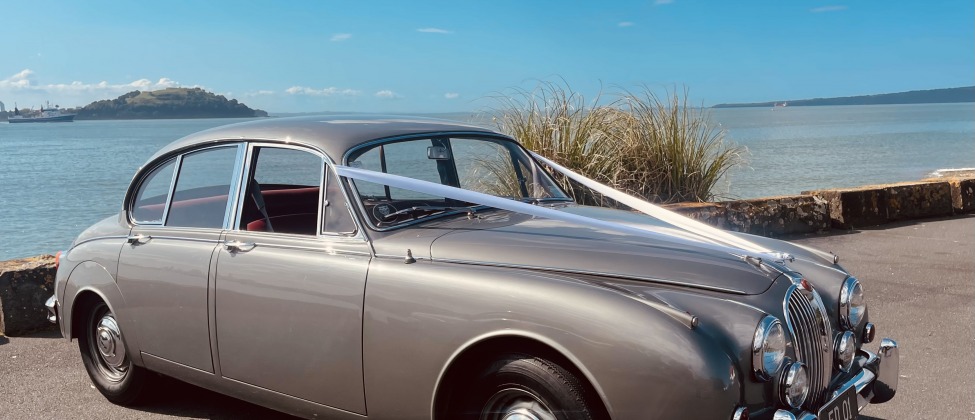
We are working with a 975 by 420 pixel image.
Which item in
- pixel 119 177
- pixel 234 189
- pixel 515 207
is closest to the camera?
pixel 515 207

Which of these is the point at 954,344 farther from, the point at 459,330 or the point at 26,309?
the point at 26,309

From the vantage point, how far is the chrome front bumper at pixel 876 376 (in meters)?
3.40

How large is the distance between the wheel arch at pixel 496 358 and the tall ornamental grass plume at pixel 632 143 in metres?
6.27

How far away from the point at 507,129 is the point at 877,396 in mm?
6801

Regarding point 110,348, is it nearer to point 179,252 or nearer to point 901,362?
point 179,252

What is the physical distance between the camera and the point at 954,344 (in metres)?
5.25

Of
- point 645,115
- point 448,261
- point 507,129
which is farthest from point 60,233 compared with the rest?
point 448,261

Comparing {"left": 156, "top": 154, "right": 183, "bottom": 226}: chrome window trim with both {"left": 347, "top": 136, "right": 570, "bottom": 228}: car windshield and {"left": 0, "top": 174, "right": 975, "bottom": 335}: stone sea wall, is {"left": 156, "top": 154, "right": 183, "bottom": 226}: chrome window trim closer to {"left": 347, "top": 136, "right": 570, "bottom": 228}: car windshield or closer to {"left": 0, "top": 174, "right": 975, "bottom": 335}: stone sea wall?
{"left": 347, "top": 136, "right": 570, "bottom": 228}: car windshield

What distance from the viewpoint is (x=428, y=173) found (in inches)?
179

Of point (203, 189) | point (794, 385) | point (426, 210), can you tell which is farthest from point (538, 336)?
point (203, 189)

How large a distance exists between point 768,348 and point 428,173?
2.23 m

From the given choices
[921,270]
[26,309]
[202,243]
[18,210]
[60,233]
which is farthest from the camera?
[18,210]

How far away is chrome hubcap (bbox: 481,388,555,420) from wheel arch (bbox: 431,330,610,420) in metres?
0.14

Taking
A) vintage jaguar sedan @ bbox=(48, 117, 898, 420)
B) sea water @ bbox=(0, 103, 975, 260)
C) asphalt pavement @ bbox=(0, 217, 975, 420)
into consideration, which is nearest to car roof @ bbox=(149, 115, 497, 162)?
vintage jaguar sedan @ bbox=(48, 117, 898, 420)
